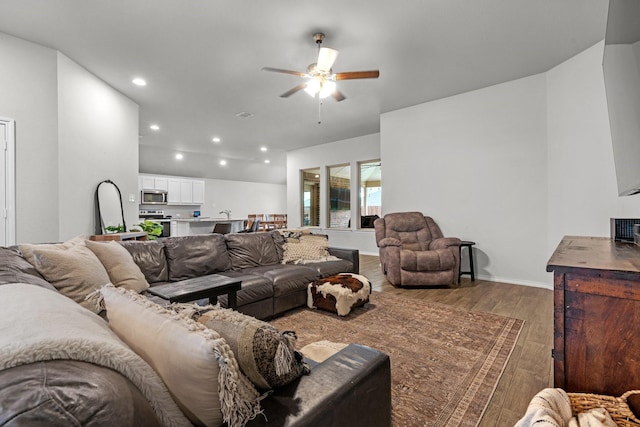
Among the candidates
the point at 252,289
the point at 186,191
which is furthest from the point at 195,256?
the point at 186,191

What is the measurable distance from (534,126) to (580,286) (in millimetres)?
3634

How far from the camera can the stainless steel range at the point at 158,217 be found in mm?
8156

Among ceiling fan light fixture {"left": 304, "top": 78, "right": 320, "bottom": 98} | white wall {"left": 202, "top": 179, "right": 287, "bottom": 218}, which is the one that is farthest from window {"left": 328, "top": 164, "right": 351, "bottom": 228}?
white wall {"left": 202, "top": 179, "right": 287, "bottom": 218}

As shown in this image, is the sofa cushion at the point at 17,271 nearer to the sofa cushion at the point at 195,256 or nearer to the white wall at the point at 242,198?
the sofa cushion at the point at 195,256

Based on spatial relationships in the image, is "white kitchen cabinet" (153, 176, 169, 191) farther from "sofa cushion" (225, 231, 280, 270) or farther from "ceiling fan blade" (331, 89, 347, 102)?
"ceiling fan blade" (331, 89, 347, 102)

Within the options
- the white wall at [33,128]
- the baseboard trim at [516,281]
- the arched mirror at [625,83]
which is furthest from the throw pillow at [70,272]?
the baseboard trim at [516,281]

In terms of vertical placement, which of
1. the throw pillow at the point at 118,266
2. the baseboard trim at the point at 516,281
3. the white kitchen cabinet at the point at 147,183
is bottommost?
the baseboard trim at the point at 516,281

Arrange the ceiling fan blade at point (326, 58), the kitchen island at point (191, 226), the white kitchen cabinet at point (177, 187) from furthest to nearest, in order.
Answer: the kitchen island at point (191, 226), the white kitchen cabinet at point (177, 187), the ceiling fan blade at point (326, 58)

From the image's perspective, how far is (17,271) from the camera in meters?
1.35

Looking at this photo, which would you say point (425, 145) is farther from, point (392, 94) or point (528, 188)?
point (528, 188)

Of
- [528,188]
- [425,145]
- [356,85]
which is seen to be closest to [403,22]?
[356,85]

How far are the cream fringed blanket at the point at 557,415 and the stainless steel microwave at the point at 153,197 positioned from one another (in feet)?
29.3

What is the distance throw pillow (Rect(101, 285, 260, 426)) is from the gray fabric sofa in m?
1.82

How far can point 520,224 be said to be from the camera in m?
4.02
